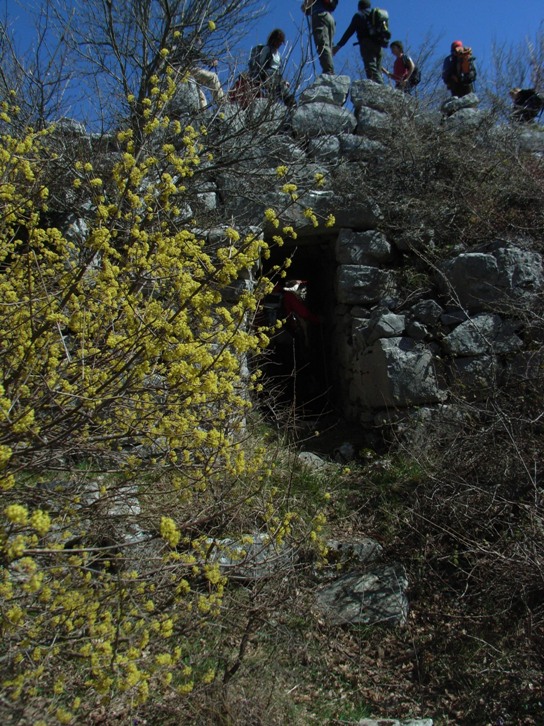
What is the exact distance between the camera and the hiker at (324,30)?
608 cm

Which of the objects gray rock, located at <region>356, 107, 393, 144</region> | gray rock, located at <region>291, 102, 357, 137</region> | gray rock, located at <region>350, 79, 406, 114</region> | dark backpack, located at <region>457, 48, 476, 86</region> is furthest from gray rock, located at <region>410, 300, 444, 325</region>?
dark backpack, located at <region>457, 48, 476, 86</region>

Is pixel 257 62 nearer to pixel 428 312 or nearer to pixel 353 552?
pixel 428 312

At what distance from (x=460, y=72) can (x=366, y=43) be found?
3.82ft

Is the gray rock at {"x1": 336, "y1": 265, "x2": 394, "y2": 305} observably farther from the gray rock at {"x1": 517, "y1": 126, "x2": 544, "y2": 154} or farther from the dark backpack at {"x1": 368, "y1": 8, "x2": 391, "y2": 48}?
the dark backpack at {"x1": 368, "y1": 8, "x2": 391, "y2": 48}

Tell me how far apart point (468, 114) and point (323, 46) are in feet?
5.52

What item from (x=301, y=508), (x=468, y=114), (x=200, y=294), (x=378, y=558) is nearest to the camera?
(x=200, y=294)

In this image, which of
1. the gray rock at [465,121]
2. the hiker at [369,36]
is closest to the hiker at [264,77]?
the hiker at [369,36]

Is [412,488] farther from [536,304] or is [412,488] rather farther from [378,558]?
[536,304]

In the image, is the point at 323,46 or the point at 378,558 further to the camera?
the point at 323,46

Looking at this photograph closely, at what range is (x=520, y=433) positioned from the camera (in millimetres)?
3793

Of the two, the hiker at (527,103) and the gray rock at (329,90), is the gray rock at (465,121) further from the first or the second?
the gray rock at (329,90)

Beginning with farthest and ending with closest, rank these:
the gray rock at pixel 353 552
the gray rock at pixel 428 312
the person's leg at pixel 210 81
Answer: the gray rock at pixel 428 312 → the person's leg at pixel 210 81 → the gray rock at pixel 353 552

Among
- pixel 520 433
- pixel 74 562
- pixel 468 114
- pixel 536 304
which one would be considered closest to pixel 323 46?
pixel 468 114

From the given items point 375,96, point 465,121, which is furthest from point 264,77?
point 465,121
